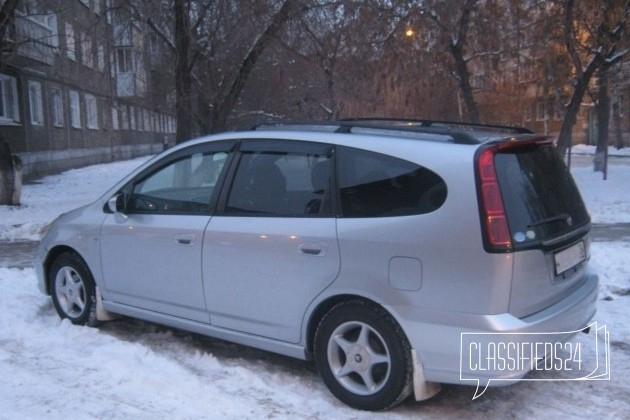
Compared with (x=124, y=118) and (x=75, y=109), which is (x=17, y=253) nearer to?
(x=75, y=109)

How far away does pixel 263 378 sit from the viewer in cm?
429

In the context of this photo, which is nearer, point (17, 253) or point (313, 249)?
point (313, 249)

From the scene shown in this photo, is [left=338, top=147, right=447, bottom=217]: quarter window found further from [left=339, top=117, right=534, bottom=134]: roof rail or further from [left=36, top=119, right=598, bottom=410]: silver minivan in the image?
[left=339, top=117, right=534, bottom=134]: roof rail

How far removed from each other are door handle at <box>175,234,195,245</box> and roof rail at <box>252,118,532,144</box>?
928mm

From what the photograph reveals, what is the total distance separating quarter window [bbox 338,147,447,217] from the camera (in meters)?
3.63

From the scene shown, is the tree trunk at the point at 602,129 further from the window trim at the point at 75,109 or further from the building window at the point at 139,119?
the building window at the point at 139,119

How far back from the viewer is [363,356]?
3.81 metres

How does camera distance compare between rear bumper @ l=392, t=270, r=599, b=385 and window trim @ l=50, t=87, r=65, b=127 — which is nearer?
rear bumper @ l=392, t=270, r=599, b=385

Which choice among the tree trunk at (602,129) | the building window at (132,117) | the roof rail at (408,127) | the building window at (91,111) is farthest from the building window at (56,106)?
the roof rail at (408,127)

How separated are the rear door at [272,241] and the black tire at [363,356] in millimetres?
228

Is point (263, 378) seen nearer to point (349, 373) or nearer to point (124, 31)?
point (349, 373)

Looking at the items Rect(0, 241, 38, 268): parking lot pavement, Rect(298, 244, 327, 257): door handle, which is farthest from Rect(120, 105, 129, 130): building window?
Rect(298, 244, 327, 257): door handle

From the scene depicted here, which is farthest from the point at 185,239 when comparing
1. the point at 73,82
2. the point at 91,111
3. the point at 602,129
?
the point at 91,111

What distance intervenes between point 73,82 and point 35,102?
3961mm
